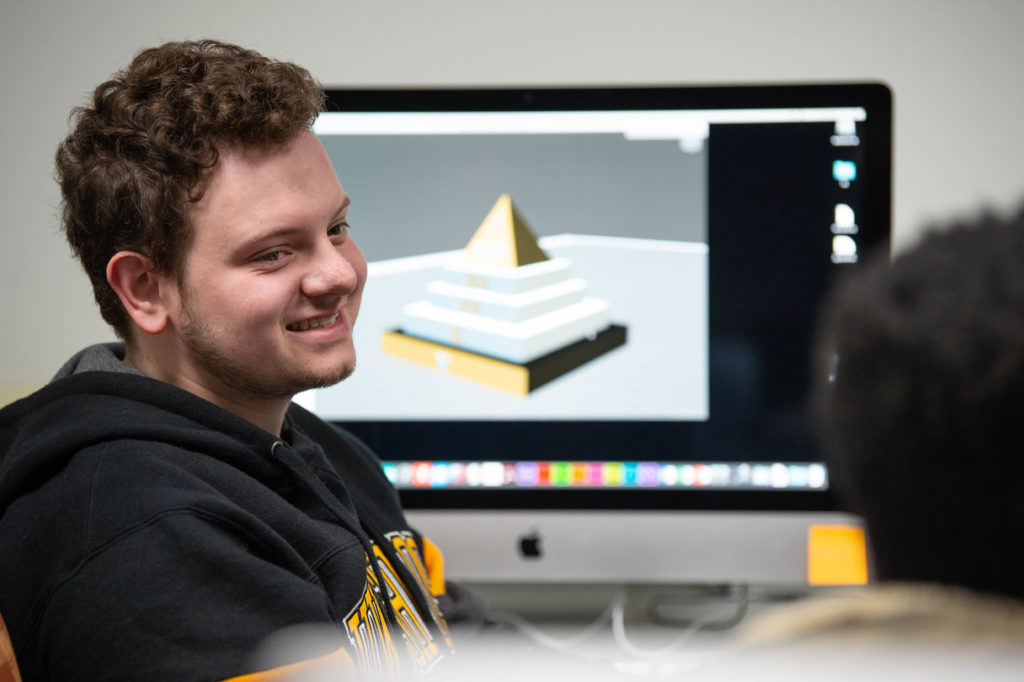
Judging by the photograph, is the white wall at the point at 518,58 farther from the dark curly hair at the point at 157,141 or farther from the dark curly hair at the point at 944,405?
the dark curly hair at the point at 944,405

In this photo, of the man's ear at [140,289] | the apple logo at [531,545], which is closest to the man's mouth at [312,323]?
the man's ear at [140,289]

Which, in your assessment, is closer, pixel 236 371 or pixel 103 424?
pixel 103 424

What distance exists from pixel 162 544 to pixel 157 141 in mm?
385

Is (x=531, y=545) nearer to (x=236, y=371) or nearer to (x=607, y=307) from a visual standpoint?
(x=607, y=307)

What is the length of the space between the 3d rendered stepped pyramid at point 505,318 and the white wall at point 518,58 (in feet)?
1.19

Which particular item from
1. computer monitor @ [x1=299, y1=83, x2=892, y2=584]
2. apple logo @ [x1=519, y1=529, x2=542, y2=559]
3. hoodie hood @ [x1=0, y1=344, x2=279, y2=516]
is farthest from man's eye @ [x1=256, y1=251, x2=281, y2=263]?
apple logo @ [x1=519, y1=529, x2=542, y2=559]

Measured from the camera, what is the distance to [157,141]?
821 millimetres

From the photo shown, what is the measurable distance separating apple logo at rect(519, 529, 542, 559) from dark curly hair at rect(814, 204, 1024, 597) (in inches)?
34.8

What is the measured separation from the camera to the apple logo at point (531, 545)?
3.93ft

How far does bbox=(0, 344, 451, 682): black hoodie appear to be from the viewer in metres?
0.64

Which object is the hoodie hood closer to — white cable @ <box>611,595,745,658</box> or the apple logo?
the apple logo

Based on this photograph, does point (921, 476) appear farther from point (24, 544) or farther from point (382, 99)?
point (382, 99)

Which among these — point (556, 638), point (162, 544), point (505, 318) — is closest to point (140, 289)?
point (162, 544)

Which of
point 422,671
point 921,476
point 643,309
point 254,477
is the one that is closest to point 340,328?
point 254,477
